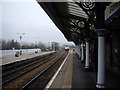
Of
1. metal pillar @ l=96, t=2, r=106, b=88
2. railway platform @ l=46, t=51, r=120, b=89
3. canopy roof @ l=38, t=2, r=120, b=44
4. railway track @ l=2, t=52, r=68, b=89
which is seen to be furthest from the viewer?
railway track @ l=2, t=52, r=68, b=89

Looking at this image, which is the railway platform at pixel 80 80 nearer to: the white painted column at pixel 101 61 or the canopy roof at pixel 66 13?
the white painted column at pixel 101 61

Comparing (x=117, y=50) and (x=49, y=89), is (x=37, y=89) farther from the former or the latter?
(x=117, y=50)

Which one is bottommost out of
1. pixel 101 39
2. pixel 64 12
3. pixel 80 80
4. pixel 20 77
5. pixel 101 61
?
pixel 20 77

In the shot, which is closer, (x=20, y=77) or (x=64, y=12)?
(x=64, y=12)

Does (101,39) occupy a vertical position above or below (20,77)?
above

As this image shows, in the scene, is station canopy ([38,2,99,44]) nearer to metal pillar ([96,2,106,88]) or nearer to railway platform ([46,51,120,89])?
metal pillar ([96,2,106,88])

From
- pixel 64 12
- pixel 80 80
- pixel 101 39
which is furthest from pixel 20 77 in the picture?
pixel 101 39

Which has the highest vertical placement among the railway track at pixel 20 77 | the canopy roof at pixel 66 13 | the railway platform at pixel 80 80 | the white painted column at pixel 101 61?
the canopy roof at pixel 66 13

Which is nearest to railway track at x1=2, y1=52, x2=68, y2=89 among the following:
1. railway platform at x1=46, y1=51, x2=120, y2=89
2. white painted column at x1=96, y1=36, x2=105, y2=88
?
railway platform at x1=46, y1=51, x2=120, y2=89

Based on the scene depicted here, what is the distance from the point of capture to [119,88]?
277 inches

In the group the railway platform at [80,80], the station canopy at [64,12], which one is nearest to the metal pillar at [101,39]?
the railway platform at [80,80]

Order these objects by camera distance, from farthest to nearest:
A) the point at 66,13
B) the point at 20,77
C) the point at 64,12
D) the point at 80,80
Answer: the point at 20,77, the point at 66,13, the point at 64,12, the point at 80,80

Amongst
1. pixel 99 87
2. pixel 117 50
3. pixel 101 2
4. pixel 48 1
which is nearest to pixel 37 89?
pixel 99 87

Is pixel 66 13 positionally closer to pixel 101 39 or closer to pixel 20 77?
pixel 20 77
